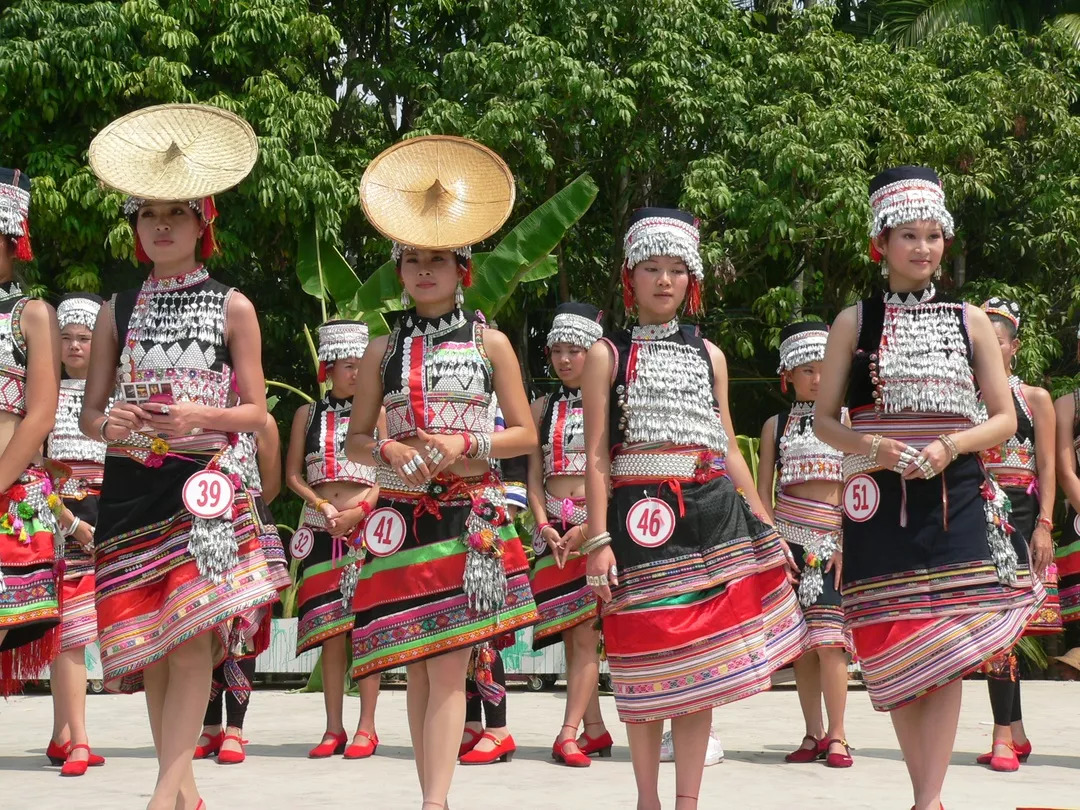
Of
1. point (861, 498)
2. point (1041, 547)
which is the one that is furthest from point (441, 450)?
point (1041, 547)

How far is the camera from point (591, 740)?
23.8ft

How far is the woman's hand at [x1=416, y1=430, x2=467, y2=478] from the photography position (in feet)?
15.8

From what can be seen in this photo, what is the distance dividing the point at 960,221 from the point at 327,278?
773cm

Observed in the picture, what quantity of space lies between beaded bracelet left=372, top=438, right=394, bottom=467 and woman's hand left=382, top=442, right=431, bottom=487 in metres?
0.05

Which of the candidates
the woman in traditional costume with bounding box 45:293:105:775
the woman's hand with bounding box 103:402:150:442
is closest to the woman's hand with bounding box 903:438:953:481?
the woman's hand with bounding box 103:402:150:442

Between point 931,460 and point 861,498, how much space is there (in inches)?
13.0

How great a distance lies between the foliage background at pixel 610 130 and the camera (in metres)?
14.2

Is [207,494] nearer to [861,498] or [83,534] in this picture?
[861,498]

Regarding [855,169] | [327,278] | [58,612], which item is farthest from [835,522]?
[855,169]

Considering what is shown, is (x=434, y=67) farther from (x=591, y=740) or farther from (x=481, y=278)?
(x=591, y=740)

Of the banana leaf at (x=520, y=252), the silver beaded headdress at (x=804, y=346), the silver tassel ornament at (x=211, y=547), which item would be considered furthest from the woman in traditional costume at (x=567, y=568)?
the banana leaf at (x=520, y=252)

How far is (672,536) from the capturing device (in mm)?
4887

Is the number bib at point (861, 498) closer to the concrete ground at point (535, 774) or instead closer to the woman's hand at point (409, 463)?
the concrete ground at point (535, 774)

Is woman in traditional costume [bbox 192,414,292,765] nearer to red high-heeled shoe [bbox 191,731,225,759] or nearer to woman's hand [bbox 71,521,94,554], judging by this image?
red high-heeled shoe [bbox 191,731,225,759]
